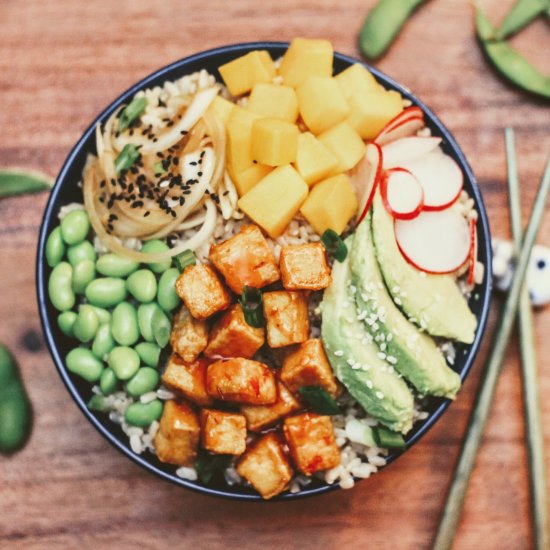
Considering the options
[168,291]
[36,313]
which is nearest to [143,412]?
[168,291]

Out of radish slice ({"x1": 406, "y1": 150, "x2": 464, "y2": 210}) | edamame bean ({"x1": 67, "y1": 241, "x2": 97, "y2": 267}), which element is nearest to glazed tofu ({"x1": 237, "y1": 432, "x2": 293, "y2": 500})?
edamame bean ({"x1": 67, "y1": 241, "x2": 97, "y2": 267})

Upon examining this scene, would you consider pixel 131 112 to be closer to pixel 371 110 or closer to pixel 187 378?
pixel 371 110

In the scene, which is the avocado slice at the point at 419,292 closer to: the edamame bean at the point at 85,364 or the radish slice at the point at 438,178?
the radish slice at the point at 438,178

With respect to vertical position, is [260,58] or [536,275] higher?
[260,58]

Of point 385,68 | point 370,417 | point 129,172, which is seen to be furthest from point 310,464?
point 385,68

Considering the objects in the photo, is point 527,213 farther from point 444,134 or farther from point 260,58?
point 260,58

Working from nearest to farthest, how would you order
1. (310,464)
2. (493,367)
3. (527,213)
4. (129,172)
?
(310,464) → (129,172) → (493,367) → (527,213)

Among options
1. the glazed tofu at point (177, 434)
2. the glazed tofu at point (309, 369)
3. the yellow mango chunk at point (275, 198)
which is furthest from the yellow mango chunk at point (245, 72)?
the glazed tofu at point (177, 434)
